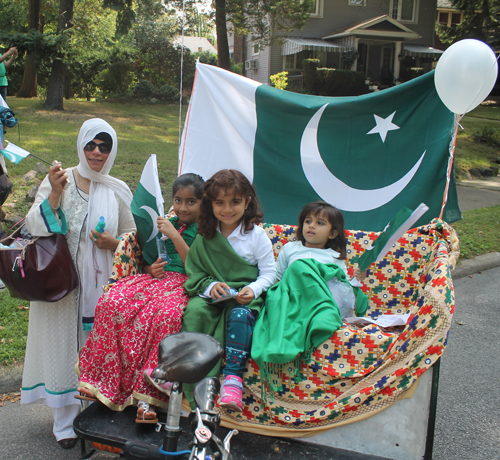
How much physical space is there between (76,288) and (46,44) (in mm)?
11502

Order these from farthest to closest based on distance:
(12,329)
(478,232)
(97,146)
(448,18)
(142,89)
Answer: (448,18) → (142,89) → (478,232) → (12,329) → (97,146)

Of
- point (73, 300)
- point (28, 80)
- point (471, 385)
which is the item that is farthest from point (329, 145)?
point (28, 80)

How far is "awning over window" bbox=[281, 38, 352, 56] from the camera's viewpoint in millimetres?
22453

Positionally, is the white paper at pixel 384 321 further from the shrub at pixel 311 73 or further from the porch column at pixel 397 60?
the porch column at pixel 397 60

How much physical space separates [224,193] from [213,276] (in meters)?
0.51

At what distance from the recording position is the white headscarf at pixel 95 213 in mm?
2979

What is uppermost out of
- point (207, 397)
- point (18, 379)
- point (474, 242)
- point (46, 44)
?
point (46, 44)

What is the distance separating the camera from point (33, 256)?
2748 mm

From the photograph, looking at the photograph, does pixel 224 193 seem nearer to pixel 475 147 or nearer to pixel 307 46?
pixel 475 147

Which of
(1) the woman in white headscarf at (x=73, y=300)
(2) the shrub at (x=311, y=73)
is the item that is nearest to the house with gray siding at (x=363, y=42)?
(2) the shrub at (x=311, y=73)

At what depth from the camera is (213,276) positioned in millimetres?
2820

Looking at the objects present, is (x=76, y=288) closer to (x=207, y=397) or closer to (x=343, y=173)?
(x=207, y=397)

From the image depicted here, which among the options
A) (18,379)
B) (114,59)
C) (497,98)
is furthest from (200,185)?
(497,98)

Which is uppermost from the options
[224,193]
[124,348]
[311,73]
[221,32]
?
[221,32]
